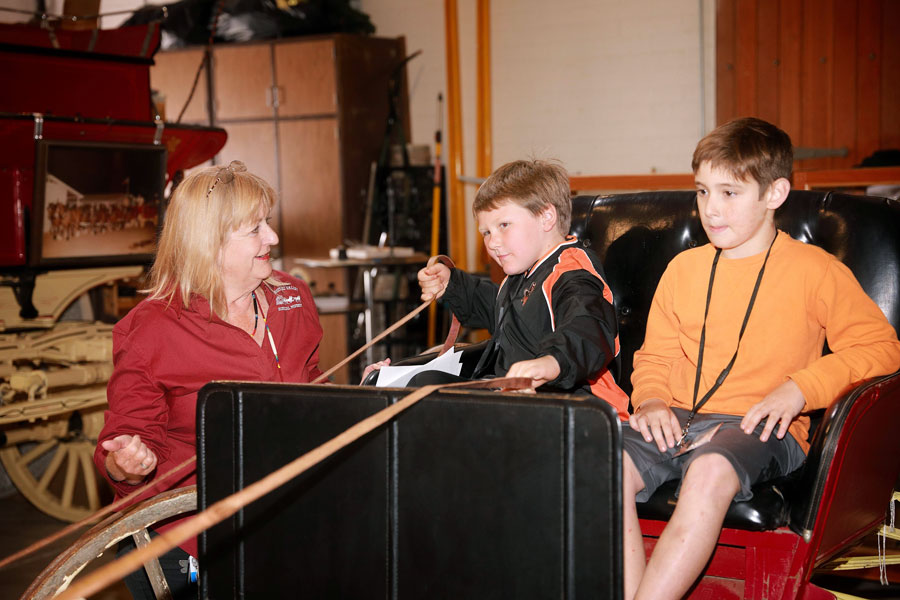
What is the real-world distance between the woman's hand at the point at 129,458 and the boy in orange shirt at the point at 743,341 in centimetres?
92

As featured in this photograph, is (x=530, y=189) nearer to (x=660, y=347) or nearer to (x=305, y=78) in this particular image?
(x=660, y=347)

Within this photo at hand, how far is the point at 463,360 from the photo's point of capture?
220 cm

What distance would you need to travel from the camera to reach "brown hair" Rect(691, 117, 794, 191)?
6.08 ft

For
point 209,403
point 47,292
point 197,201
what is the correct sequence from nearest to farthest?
point 209,403 < point 197,201 < point 47,292

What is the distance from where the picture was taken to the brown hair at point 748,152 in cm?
185

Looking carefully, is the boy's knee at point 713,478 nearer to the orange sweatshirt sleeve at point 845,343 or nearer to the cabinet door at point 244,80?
the orange sweatshirt sleeve at point 845,343

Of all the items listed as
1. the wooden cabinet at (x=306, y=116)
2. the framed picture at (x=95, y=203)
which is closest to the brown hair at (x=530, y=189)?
the framed picture at (x=95, y=203)

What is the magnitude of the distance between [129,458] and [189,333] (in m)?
0.29

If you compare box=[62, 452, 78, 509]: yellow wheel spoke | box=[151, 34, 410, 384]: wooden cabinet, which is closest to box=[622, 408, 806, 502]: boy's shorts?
box=[62, 452, 78, 509]: yellow wheel spoke

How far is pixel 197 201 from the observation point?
1.79 metres

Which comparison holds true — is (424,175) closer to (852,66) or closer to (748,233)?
(852,66)

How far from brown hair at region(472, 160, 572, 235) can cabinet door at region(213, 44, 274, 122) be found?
4.73m

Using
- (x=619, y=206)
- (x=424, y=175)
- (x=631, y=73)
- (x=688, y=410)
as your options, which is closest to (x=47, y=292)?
(x=619, y=206)

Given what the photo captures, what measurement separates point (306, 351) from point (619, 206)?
1.01 meters
